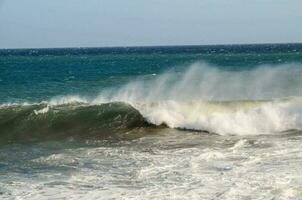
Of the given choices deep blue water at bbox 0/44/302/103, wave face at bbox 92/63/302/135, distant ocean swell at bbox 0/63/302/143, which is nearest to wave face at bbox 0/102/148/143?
distant ocean swell at bbox 0/63/302/143

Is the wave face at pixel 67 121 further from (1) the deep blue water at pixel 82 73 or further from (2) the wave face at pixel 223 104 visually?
(1) the deep blue water at pixel 82 73

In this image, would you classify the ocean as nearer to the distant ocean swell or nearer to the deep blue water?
the distant ocean swell

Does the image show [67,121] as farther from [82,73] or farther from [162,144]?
[82,73]

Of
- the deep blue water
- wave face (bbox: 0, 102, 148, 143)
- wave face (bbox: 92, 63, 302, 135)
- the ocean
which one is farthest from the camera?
the deep blue water

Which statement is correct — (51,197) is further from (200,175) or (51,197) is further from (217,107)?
(217,107)

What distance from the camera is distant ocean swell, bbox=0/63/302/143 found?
18.6 meters

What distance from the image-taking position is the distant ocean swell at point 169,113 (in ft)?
61.2

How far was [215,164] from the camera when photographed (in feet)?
38.9

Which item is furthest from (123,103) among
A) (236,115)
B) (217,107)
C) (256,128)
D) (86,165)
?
(86,165)

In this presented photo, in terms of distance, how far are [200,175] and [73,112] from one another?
12.3 meters

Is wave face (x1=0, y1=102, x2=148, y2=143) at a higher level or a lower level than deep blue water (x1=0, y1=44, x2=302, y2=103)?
higher

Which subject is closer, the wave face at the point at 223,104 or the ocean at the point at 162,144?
the ocean at the point at 162,144

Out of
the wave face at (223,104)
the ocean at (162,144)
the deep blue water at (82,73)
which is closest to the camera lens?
the ocean at (162,144)

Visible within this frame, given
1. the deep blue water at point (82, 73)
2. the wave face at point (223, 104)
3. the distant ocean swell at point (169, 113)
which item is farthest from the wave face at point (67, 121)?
the deep blue water at point (82, 73)
